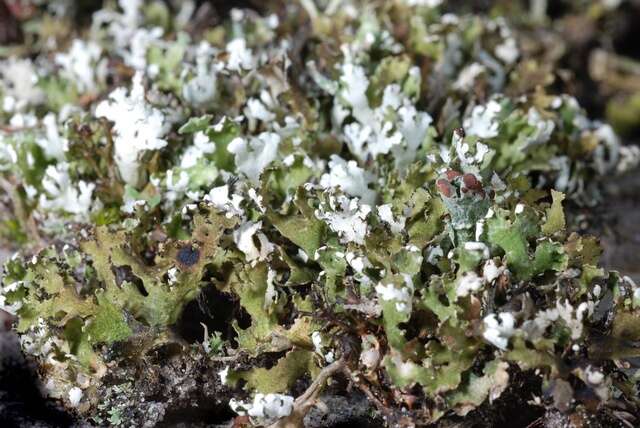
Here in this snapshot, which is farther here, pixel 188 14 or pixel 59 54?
pixel 188 14

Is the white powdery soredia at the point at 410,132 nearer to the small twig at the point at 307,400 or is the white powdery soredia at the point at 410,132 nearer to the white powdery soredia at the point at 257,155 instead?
the white powdery soredia at the point at 257,155

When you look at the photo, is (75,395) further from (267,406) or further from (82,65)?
(82,65)

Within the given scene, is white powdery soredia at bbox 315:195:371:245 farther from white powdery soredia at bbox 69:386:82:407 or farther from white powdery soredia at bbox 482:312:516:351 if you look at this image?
white powdery soredia at bbox 69:386:82:407

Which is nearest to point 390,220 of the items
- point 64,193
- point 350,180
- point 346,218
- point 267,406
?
point 346,218

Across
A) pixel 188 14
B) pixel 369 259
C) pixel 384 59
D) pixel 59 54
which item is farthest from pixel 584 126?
pixel 59 54

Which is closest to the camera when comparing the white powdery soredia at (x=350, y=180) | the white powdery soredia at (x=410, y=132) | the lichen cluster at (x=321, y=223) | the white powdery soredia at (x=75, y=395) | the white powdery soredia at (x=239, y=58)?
the lichen cluster at (x=321, y=223)

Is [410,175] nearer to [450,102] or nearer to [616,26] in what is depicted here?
[450,102]

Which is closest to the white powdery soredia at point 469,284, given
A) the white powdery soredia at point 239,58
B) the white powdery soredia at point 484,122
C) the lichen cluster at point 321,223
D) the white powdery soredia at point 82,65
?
the lichen cluster at point 321,223
